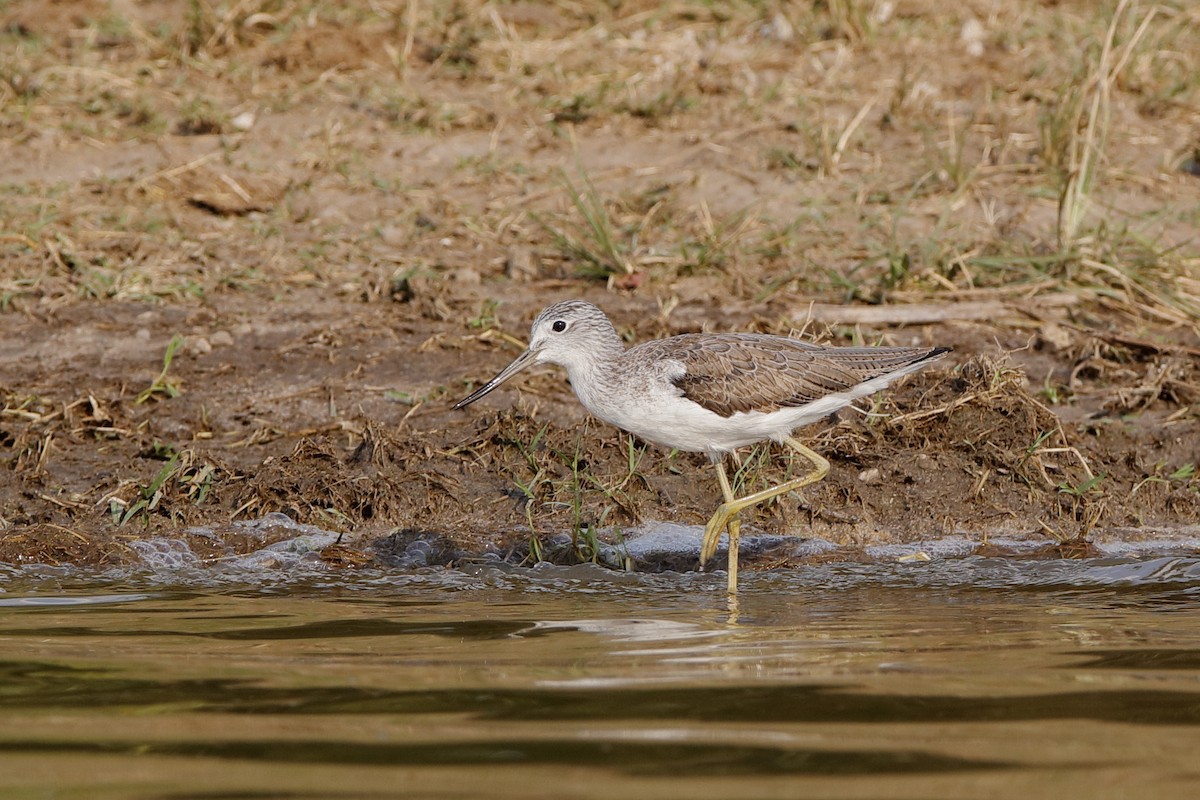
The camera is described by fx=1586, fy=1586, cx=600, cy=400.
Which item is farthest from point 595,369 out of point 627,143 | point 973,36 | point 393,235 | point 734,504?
point 973,36

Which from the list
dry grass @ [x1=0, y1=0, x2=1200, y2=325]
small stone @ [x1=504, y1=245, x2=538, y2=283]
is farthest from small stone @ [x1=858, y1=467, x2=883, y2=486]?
small stone @ [x1=504, y1=245, x2=538, y2=283]

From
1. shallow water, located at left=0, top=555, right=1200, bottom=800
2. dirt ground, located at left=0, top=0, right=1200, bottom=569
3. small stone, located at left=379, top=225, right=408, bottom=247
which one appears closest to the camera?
shallow water, located at left=0, top=555, right=1200, bottom=800

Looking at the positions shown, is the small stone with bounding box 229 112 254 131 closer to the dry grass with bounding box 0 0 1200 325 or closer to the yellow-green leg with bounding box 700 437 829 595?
the dry grass with bounding box 0 0 1200 325

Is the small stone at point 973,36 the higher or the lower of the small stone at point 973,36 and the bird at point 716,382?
the higher

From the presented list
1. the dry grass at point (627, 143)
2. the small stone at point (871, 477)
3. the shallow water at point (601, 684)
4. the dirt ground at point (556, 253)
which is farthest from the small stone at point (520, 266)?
the shallow water at point (601, 684)

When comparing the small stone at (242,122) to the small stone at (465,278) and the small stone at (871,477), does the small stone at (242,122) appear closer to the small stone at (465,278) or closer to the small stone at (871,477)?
the small stone at (465,278)

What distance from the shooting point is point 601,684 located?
160 inches

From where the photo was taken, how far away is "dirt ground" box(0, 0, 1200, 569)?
7.27m

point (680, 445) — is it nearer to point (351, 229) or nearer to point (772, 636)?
point (772, 636)

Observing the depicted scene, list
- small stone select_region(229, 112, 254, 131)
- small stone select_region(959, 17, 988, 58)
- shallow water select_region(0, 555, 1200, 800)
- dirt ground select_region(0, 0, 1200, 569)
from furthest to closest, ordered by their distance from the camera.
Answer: small stone select_region(959, 17, 988, 58) → small stone select_region(229, 112, 254, 131) → dirt ground select_region(0, 0, 1200, 569) → shallow water select_region(0, 555, 1200, 800)

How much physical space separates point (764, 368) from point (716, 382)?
0.89 ft

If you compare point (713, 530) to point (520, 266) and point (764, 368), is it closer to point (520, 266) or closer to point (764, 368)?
point (764, 368)

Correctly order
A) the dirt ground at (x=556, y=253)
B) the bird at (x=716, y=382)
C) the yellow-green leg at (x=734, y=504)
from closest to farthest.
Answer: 1. the bird at (x=716, y=382)
2. the yellow-green leg at (x=734, y=504)
3. the dirt ground at (x=556, y=253)

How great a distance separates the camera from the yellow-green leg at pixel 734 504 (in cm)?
659
